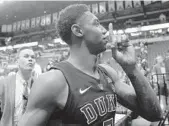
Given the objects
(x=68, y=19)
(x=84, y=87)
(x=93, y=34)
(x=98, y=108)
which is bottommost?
(x=98, y=108)

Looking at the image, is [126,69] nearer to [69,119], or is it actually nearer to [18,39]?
[69,119]

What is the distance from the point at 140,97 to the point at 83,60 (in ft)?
1.40

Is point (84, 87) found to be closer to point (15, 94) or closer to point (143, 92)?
point (143, 92)

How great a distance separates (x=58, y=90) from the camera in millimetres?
997

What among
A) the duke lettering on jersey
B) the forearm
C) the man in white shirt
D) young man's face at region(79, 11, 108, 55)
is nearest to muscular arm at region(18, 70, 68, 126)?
the duke lettering on jersey

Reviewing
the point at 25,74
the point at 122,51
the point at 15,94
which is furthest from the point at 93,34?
the point at 25,74

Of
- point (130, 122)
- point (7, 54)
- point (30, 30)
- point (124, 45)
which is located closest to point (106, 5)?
point (30, 30)

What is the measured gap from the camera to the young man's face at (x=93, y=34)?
3.91 ft

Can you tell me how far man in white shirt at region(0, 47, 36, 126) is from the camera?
2008 mm

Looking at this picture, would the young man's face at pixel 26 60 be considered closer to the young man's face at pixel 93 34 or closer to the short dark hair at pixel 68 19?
the short dark hair at pixel 68 19

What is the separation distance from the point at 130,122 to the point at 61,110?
6.31ft

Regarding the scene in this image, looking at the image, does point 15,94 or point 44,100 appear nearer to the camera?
point 44,100

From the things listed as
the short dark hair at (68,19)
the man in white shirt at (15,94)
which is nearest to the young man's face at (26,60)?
the man in white shirt at (15,94)

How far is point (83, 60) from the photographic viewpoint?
121 centimetres
